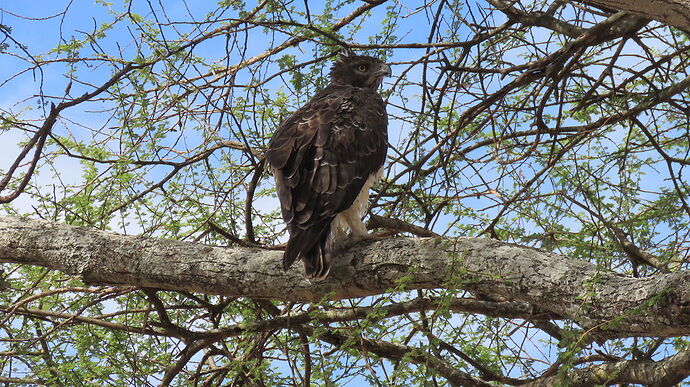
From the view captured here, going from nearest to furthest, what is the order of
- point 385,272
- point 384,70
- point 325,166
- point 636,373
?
point 385,272
point 636,373
point 325,166
point 384,70

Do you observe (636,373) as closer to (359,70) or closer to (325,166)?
(325,166)

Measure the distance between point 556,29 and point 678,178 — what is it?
4.23 feet

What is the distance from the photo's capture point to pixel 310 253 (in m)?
4.40

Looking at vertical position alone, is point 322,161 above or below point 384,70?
below

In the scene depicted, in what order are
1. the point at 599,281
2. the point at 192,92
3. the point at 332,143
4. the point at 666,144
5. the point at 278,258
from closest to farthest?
the point at 599,281 < the point at 278,258 < the point at 332,143 < the point at 192,92 < the point at 666,144

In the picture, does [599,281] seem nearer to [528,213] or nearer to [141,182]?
[528,213]

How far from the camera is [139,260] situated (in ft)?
15.6

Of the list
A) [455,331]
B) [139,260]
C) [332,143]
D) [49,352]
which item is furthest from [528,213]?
[49,352]

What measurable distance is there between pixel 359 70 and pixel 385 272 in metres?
2.34

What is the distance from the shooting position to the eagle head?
19.9 feet

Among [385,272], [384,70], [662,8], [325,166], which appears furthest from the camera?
[384,70]

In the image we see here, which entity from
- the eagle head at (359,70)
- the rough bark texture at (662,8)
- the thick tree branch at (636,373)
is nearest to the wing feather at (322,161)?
the eagle head at (359,70)

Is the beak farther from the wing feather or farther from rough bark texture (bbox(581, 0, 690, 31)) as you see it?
rough bark texture (bbox(581, 0, 690, 31))

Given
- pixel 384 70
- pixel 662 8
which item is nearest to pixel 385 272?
pixel 662 8
